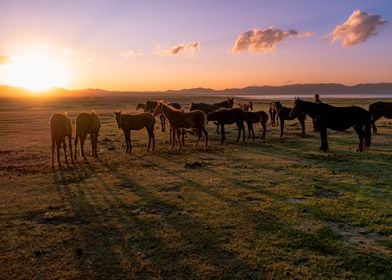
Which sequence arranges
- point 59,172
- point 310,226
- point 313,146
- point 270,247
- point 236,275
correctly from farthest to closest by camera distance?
point 313,146, point 59,172, point 310,226, point 270,247, point 236,275

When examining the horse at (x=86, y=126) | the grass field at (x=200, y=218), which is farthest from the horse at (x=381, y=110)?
the horse at (x=86, y=126)

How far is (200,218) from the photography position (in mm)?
7754

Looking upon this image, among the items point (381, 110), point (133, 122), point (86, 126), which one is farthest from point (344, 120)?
point (86, 126)

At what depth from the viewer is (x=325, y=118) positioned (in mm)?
16016

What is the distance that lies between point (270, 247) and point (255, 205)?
2.29 metres

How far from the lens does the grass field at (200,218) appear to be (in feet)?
18.6

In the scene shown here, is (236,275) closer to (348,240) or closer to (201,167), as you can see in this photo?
(348,240)

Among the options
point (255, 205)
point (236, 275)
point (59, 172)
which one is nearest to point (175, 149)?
point (59, 172)

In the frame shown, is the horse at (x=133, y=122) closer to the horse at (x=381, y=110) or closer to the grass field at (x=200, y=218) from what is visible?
the grass field at (x=200, y=218)

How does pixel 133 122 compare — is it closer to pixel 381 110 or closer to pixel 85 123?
pixel 85 123

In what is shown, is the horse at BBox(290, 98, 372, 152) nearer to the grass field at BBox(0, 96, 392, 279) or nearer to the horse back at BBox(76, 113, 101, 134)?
the grass field at BBox(0, 96, 392, 279)

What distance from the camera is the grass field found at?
18.6 feet

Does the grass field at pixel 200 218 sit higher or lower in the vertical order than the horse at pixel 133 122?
lower

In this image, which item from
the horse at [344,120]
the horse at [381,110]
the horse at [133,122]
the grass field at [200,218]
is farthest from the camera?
the horse at [381,110]
